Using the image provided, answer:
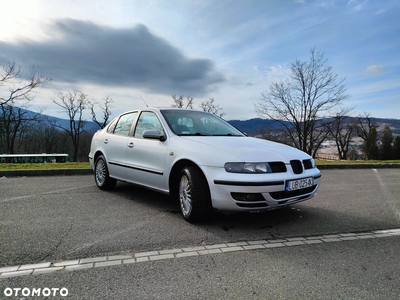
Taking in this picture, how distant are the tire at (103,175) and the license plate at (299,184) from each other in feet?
12.0

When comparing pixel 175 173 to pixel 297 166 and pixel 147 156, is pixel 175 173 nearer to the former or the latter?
pixel 147 156

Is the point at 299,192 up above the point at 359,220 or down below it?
above

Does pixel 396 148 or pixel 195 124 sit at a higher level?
pixel 396 148

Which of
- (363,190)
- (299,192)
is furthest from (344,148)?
(299,192)

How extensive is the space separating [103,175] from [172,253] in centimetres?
347

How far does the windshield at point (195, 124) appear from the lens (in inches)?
179

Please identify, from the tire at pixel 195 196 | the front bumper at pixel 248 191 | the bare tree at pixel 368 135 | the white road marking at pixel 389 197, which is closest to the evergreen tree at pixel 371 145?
the bare tree at pixel 368 135

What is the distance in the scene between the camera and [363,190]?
686 cm

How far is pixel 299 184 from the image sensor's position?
3744 mm

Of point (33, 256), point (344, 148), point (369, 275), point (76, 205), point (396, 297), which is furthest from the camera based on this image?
point (344, 148)

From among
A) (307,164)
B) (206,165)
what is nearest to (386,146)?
(307,164)

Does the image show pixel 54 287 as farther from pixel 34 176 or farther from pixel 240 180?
pixel 34 176

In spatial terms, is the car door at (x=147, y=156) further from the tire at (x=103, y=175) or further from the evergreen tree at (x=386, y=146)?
the evergreen tree at (x=386, y=146)

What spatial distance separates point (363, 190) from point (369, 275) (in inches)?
194
